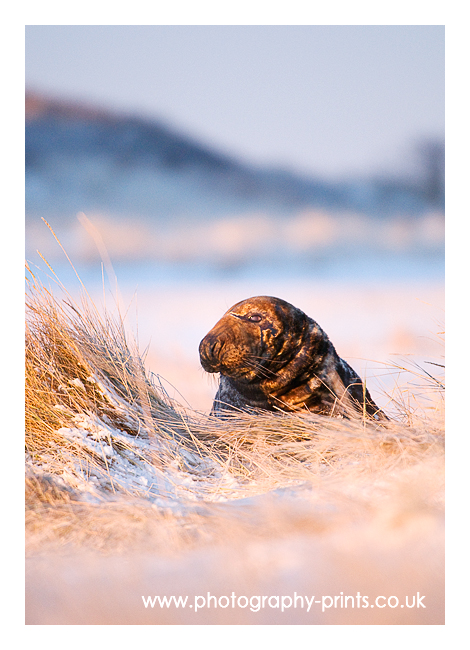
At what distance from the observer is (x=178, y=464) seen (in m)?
2.53

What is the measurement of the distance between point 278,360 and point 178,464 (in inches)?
33.0

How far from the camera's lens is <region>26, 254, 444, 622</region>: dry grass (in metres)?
1.91

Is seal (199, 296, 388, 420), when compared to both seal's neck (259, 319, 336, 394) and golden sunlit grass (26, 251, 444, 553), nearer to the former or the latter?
seal's neck (259, 319, 336, 394)

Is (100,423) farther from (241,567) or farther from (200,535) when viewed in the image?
(241,567)

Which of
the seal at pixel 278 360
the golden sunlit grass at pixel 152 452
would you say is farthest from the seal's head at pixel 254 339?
the golden sunlit grass at pixel 152 452

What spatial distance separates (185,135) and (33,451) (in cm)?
167

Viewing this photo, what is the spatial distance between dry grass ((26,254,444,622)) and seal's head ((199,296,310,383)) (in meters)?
0.28

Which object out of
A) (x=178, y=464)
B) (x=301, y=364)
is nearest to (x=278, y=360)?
(x=301, y=364)

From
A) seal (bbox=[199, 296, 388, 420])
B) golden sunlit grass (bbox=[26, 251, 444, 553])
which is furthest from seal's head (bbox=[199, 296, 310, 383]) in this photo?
golden sunlit grass (bbox=[26, 251, 444, 553])

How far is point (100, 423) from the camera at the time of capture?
2525 mm

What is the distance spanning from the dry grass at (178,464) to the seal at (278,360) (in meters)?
0.19

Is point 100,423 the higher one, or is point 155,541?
point 100,423
